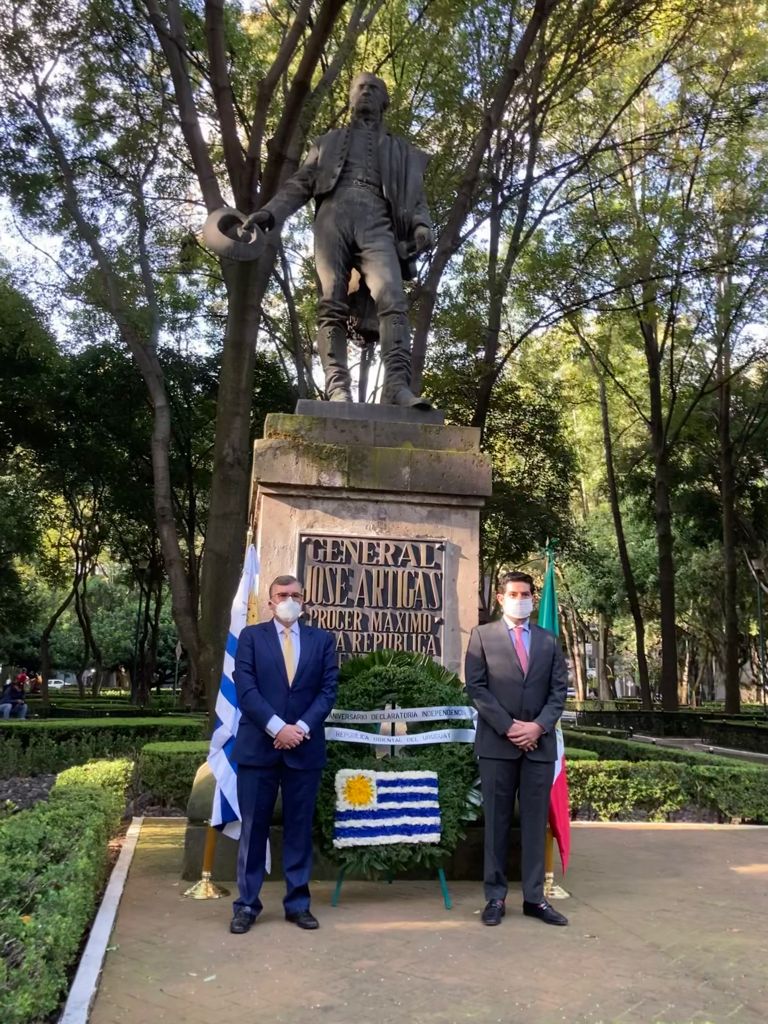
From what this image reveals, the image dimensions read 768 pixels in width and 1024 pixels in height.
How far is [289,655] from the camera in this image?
17.1 ft

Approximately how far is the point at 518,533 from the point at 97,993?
22.6 metres

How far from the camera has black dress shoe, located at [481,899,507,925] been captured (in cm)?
496

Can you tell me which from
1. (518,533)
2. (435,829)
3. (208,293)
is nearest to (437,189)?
(208,293)

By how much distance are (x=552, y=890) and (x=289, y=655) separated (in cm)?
229

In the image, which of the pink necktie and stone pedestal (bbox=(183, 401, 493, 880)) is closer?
the pink necktie

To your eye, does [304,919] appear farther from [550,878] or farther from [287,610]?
[550,878]

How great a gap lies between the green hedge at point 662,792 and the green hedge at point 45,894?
5362 mm

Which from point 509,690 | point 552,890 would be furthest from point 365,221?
point 552,890

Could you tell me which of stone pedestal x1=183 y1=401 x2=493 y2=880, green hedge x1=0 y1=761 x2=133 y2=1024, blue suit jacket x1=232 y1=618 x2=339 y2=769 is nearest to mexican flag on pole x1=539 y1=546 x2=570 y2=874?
stone pedestal x1=183 y1=401 x2=493 y2=880

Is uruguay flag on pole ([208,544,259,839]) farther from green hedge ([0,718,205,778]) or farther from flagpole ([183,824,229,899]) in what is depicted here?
green hedge ([0,718,205,778])

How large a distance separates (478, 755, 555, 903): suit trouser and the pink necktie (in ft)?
1.70

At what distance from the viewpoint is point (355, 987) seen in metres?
3.94

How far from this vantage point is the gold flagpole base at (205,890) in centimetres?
553

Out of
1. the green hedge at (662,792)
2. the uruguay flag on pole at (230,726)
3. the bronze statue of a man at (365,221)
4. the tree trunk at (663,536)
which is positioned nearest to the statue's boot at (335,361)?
the bronze statue of a man at (365,221)
